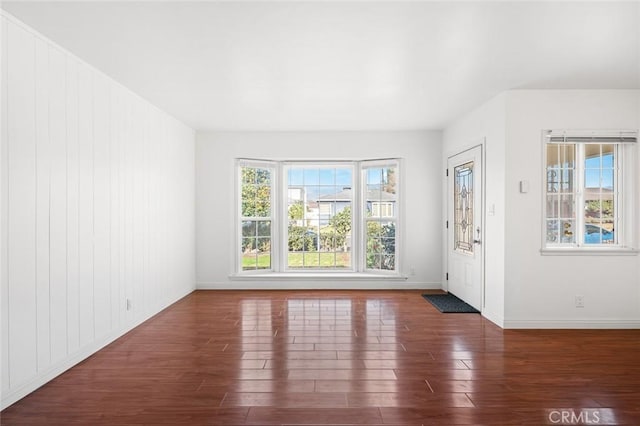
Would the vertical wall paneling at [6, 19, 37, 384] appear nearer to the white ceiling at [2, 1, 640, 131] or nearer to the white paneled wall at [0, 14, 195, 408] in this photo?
the white paneled wall at [0, 14, 195, 408]

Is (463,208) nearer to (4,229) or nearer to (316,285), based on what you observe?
(316,285)

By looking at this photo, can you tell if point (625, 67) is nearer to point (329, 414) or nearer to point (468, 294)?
point (468, 294)

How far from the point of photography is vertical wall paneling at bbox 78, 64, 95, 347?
3.10 m

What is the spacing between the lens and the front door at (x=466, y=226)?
4664 mm

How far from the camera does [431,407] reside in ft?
7.85

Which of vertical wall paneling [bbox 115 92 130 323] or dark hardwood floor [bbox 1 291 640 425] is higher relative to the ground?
vertical wall paneling [bbox 115 92 130 323]

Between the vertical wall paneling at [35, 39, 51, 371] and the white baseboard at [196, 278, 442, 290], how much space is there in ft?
10.6

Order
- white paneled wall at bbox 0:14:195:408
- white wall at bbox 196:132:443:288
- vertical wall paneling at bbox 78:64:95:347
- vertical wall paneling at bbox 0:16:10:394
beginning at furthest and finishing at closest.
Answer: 1. white wall at bbox 196:132:443:288
2. vertical wall paneling at bbox 78:64:95:347
3. white paneled wall at bbox 0:14:195:408
4. vertical wall paneling at bbox 0:16:10:394

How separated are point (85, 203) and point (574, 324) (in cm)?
485

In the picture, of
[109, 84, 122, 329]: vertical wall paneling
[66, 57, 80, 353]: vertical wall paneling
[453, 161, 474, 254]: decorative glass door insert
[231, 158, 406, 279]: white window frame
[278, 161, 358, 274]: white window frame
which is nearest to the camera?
[66, 57, 80, 353]: vertical wall paneling

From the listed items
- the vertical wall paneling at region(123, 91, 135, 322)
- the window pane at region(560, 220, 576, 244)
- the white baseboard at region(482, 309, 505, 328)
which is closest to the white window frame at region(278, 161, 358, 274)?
the white baseboard at region(482, 309, 505, 328)

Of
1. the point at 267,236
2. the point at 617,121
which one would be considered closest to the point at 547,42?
the point at 617,121

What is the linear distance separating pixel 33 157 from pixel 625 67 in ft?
15.6

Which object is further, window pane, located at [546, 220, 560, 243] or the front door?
the front door
